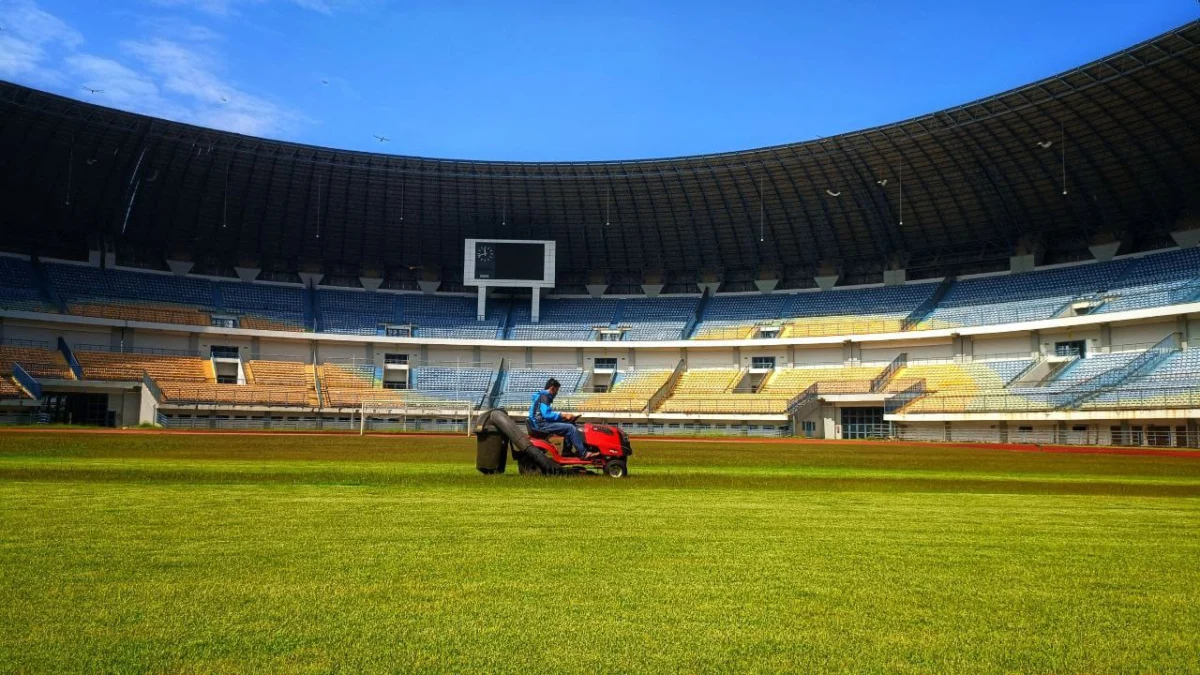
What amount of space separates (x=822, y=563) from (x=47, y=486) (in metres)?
8.50

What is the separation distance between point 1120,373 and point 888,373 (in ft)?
45.9

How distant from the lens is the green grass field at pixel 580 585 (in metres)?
3.37

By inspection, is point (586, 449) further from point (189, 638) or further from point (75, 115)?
point (75, 115)

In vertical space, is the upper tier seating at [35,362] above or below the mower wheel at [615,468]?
above

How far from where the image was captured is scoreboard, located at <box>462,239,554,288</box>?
6494cm

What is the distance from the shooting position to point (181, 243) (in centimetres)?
6388

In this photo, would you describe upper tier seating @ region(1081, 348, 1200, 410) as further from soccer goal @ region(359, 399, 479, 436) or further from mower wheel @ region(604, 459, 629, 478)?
mower wheel @ region(604, 459, 629, 478)

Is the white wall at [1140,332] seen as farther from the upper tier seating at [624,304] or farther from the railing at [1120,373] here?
the upper tier seating at [624,304]

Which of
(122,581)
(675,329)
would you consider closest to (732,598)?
(122,581)

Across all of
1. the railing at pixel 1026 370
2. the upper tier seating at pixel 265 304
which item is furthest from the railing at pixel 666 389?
the upper tier seating at pixel 265 304

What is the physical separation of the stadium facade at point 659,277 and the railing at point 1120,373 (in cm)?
19

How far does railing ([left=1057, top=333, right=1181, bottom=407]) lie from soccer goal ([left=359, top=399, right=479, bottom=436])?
3322 cm

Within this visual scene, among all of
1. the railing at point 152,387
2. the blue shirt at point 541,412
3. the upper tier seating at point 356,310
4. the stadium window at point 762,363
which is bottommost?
the blue shirt at point 541,412

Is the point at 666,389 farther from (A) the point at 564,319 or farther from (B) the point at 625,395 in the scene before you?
(A) the point at 564,319
